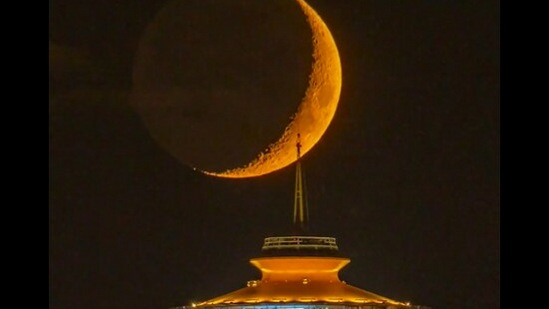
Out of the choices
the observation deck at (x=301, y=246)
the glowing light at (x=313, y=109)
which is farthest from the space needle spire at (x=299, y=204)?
the observation deck at (x=301, y=246)

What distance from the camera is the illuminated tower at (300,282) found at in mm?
22891

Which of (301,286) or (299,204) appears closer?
(301,286)

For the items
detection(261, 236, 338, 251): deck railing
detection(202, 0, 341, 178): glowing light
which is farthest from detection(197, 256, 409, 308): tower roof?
detection(202, 0, 341, 178): glowing light

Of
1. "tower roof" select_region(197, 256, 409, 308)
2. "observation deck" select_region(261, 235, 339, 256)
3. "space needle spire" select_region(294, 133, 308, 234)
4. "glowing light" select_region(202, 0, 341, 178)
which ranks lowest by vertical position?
"tower roof" select_region(197, 256, 409, 308)

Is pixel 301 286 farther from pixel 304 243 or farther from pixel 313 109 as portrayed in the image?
pixel 313 109

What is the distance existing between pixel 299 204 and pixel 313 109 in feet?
5.26

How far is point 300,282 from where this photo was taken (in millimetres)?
23281

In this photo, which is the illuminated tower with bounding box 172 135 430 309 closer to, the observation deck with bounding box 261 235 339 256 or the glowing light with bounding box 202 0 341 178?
the observation deck with bounding box 261 235 339 256

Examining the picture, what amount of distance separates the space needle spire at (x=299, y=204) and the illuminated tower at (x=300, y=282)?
63 centimetres

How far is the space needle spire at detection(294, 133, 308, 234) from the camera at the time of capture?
24.3 metres

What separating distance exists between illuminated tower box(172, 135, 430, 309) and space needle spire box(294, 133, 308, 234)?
2.06 ft

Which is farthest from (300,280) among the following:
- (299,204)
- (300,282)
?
(299,204)

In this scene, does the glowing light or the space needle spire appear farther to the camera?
the space needle spire
